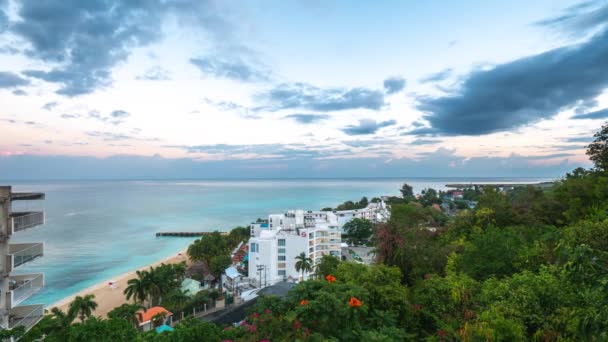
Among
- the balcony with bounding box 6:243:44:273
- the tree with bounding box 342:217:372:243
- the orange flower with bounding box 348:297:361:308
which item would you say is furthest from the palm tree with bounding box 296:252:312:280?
the orange flower with bounding box 348:297:361:308

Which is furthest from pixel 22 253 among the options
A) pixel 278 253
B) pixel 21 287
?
pixel 278 253

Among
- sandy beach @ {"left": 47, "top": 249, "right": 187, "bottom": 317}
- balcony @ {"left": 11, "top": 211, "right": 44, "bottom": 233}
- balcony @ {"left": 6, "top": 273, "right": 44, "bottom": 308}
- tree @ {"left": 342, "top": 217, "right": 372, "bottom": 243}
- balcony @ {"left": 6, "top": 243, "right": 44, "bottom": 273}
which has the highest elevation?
balcony @ {"left": 11, "top": 211, "right": 44, "bottom": 233}

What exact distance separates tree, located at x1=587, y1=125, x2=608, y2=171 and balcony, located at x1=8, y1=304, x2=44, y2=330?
2593 centimetres

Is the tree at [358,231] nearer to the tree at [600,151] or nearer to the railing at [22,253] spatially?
the tree at [600,151]

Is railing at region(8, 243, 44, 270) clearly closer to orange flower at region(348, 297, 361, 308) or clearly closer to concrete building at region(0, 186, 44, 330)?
concrete building at region(0, 186, 44, 330)

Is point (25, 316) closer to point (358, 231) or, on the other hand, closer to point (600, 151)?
point (600, 151)

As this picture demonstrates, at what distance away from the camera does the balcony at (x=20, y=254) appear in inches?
438

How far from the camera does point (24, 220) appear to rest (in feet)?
38.1

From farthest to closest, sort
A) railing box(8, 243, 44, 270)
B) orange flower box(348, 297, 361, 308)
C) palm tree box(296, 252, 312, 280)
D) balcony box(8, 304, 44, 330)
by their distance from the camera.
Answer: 1. palm tree box(296, 252, 312, 280)
2. balcony box(8, 304, 44, 330)
3. railing box(8, 243, 44, 270)
4. orange flower box(348, 297, 361, 308)

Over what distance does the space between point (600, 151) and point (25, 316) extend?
26.7 meters

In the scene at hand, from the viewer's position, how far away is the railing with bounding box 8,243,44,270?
11.3m

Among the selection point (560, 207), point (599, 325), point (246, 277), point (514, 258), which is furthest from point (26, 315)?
point (560, 207)

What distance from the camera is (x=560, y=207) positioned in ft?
50.7

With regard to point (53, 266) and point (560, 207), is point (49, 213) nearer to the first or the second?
point (53, 266)
